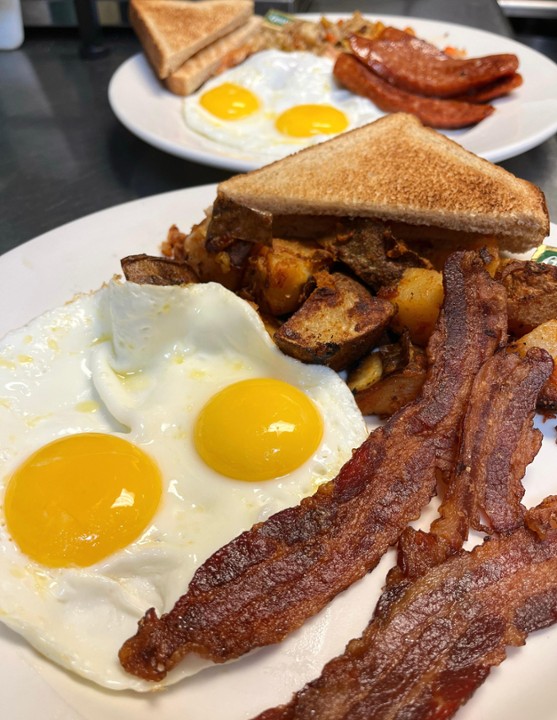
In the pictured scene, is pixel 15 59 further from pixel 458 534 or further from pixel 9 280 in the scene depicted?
pixel 458 534

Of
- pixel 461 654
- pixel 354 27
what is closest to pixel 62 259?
pixel 461 654

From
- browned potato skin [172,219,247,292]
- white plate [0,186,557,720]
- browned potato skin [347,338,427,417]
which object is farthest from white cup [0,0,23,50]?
white plate [0,186,557,720]

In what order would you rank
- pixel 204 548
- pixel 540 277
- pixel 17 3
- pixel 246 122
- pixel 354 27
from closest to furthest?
pixel 204 548
pixel 540 277
pixel 246 122
pixel 354 27
pixel 17 3

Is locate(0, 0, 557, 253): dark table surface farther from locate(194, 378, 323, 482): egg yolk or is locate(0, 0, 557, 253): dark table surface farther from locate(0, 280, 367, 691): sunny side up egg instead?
locate(194, 378, 323, 482): egg yolk

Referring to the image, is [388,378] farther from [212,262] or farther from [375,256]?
[212,262]

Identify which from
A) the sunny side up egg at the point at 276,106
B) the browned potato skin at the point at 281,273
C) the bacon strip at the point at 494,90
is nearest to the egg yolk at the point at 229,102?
the sunny side up egg at the point at 276,106

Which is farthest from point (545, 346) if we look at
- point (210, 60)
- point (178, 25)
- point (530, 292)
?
point (178, 25)

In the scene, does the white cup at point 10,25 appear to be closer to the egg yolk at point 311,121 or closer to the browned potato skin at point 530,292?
the egg yolk at point 311,121
